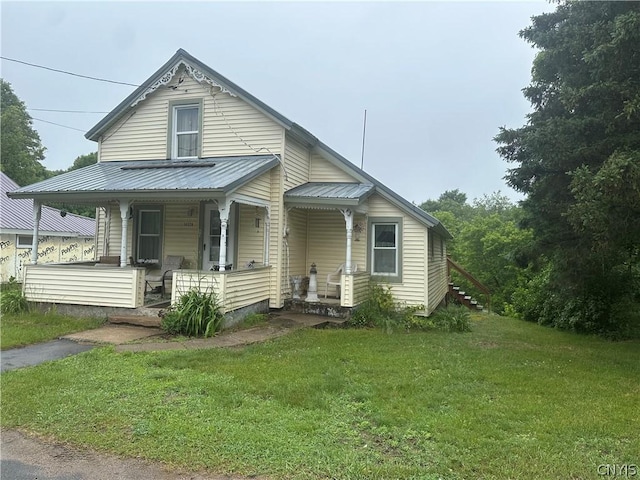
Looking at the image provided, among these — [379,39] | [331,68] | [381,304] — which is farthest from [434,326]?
[331,68]

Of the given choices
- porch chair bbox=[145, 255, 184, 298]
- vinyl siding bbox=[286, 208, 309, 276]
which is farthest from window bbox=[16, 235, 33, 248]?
vinyl siding bbox=[286, 208, 309, 276]

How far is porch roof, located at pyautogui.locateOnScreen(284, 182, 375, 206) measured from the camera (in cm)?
1092

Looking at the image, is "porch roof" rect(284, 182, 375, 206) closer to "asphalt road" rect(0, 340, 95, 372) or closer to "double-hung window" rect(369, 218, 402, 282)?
"double-hung window" rect(369, 218, 402, 282)

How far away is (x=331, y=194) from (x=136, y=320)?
556 centimetres

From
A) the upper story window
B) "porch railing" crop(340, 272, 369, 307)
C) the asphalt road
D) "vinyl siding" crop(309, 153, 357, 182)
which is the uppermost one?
the upper story window

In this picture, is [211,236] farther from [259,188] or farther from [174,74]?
[174,74]

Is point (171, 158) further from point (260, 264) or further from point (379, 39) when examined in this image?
point (379, 39)

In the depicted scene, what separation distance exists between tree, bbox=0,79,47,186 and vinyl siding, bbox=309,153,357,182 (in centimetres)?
3087

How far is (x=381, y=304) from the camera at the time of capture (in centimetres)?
1148

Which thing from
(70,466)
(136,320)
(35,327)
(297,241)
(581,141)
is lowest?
(70,466)

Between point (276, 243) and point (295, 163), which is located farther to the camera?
point (295, 163)

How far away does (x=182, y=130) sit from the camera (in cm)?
1241

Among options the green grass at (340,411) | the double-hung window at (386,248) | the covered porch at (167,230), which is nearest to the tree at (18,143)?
the covered porch at (167,230)

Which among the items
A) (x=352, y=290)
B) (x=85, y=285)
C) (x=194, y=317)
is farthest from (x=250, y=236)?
(x=85, y=285)
